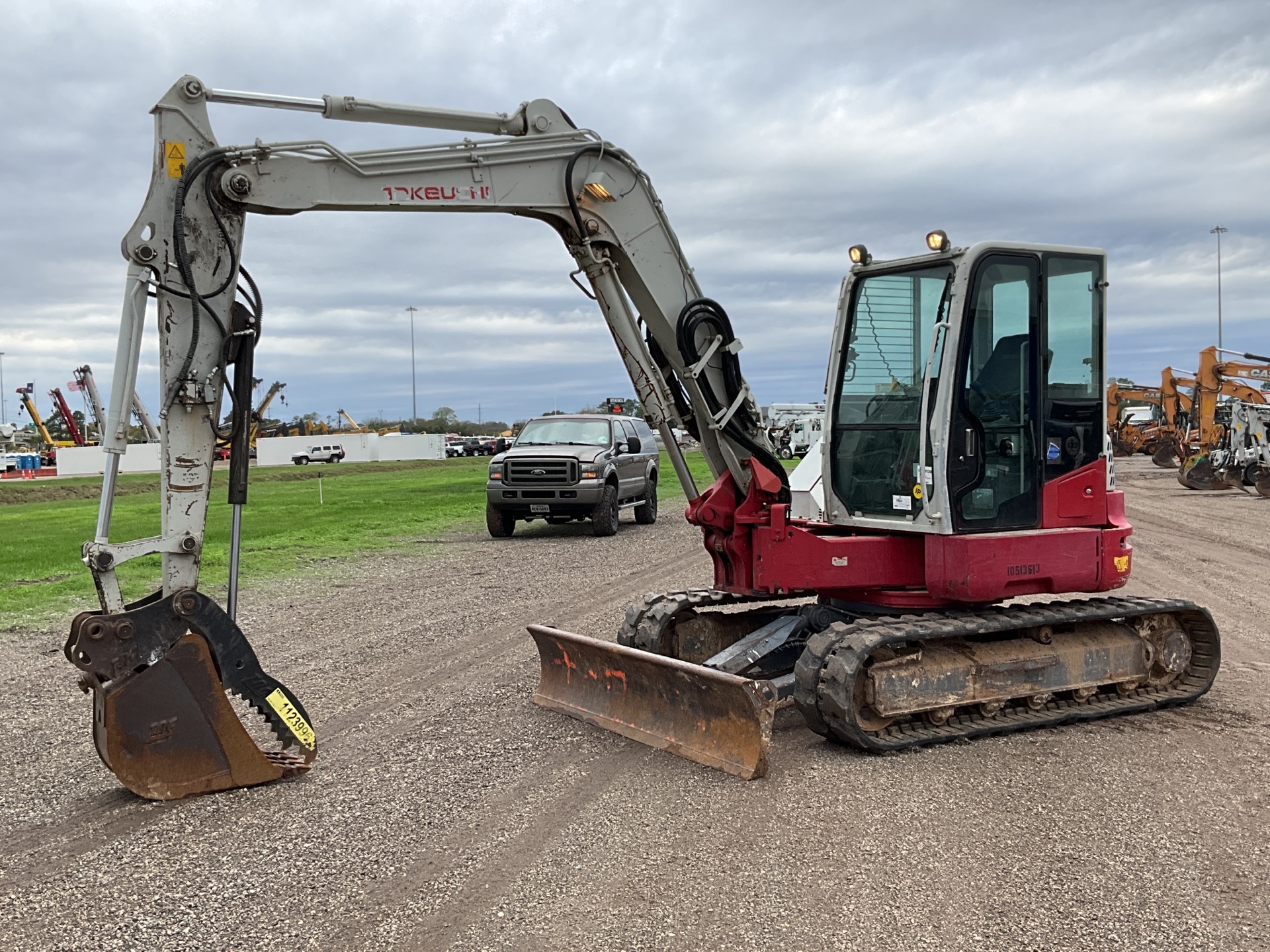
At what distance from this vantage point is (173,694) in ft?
19.2

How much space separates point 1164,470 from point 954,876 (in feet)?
137

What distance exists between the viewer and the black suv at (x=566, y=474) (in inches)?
784

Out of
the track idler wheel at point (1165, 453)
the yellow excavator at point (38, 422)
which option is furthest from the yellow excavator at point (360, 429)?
the track idler wheel at point (1165, 453)

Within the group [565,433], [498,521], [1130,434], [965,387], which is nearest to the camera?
[965,387]

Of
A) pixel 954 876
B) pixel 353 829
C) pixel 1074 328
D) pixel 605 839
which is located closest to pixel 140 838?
pixel 353 829

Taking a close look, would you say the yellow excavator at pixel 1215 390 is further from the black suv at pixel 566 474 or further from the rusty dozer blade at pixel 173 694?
the rusty dozer blade at pixel 173 694

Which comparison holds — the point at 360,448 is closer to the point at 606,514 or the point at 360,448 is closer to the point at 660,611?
the point at 606,514

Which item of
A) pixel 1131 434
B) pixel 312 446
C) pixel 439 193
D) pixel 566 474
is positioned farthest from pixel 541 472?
pixel 312 446

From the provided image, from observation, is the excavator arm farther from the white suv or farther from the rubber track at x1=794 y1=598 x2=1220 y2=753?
the white suv

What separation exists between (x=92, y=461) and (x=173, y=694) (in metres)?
65.0

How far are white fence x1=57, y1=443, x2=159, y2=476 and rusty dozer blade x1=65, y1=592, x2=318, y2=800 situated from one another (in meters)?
53.8

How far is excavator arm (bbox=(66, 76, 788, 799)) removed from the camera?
19.2ft

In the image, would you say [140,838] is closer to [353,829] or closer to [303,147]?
[353,829]

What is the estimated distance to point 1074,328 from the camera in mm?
7523
